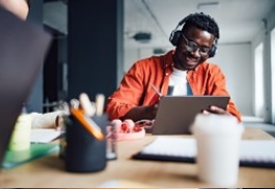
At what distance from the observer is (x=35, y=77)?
542mm

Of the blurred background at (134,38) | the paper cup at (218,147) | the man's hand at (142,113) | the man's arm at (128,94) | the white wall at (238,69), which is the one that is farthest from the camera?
the white wall at (238,69)

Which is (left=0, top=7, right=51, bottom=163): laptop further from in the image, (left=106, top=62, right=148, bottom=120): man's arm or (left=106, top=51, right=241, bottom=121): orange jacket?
(left=106, top=51, right=241, bottom=121): orange jacket

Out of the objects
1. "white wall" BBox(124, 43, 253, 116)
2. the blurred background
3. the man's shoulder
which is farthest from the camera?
"white wall" BBox(124, 43, 253, 116)

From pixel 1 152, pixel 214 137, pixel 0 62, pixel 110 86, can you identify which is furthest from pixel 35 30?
pixel 110 86

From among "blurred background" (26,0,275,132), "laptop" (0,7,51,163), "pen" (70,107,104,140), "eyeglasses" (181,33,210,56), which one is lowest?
"pen" (70,107,104,140)

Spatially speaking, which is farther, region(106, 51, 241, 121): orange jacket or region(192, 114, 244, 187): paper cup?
region(106, 51, 241, 121): orange jacket

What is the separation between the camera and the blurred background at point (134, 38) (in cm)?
406

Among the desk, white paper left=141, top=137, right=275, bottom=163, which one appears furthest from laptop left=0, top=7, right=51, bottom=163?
white paper left=141, top=137, right=275, bottom=163

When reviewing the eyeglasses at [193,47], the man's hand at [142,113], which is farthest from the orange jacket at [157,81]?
the man's hand at [142,113]

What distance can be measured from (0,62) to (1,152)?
174 mm

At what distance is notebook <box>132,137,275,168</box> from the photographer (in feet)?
1.94

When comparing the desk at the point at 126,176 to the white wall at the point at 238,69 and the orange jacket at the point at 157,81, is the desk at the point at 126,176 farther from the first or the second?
the white wall at the point at 238,69

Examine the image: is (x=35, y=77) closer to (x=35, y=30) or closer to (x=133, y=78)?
(x=35, y=30)

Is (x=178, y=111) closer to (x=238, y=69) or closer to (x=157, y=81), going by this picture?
(x=157, y=81)
